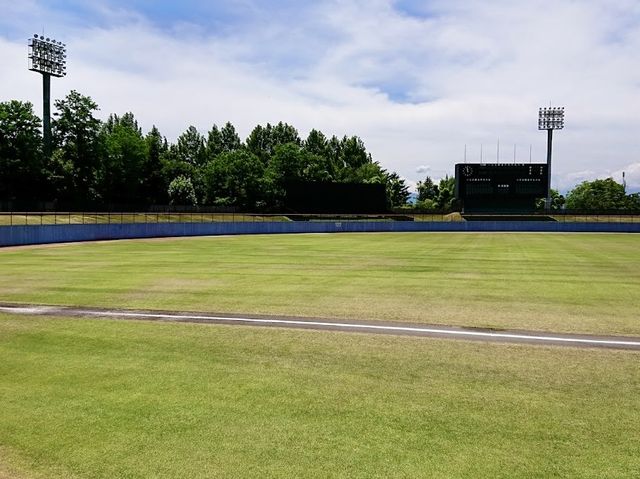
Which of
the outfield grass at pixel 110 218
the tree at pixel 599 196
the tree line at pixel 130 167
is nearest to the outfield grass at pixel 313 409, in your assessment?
the outfield grass at pixel 110 218

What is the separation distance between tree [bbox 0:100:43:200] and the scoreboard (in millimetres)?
63036

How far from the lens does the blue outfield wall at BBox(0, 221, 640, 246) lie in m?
39.1

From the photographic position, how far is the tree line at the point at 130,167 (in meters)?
68.9

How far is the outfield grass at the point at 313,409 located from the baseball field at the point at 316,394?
0.08 ft

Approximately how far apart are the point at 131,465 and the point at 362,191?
7172 centimetres

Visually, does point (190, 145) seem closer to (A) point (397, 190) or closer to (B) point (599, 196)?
(A) point (397, 190)

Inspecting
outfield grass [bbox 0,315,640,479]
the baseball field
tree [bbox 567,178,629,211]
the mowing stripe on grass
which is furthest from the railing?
tree [bbox 567,178,629,211]

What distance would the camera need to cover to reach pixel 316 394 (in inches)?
267

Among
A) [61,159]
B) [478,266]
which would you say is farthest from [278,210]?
[478,266]

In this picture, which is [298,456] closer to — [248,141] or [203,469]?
[203,469]

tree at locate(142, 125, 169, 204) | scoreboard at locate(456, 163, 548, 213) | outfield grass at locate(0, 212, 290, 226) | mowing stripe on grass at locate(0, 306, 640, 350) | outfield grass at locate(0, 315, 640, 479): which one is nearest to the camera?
outfield grass at locate(0, 315, 640, 479)

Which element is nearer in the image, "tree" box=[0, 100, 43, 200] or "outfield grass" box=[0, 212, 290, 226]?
"outfield grass" box=[0, 212, 290, 226]

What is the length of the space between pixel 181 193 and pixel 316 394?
295 feet

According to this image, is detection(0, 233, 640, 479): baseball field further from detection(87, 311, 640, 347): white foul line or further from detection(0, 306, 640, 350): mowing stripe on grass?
detection(87, 311, 640, 347): white foul line
